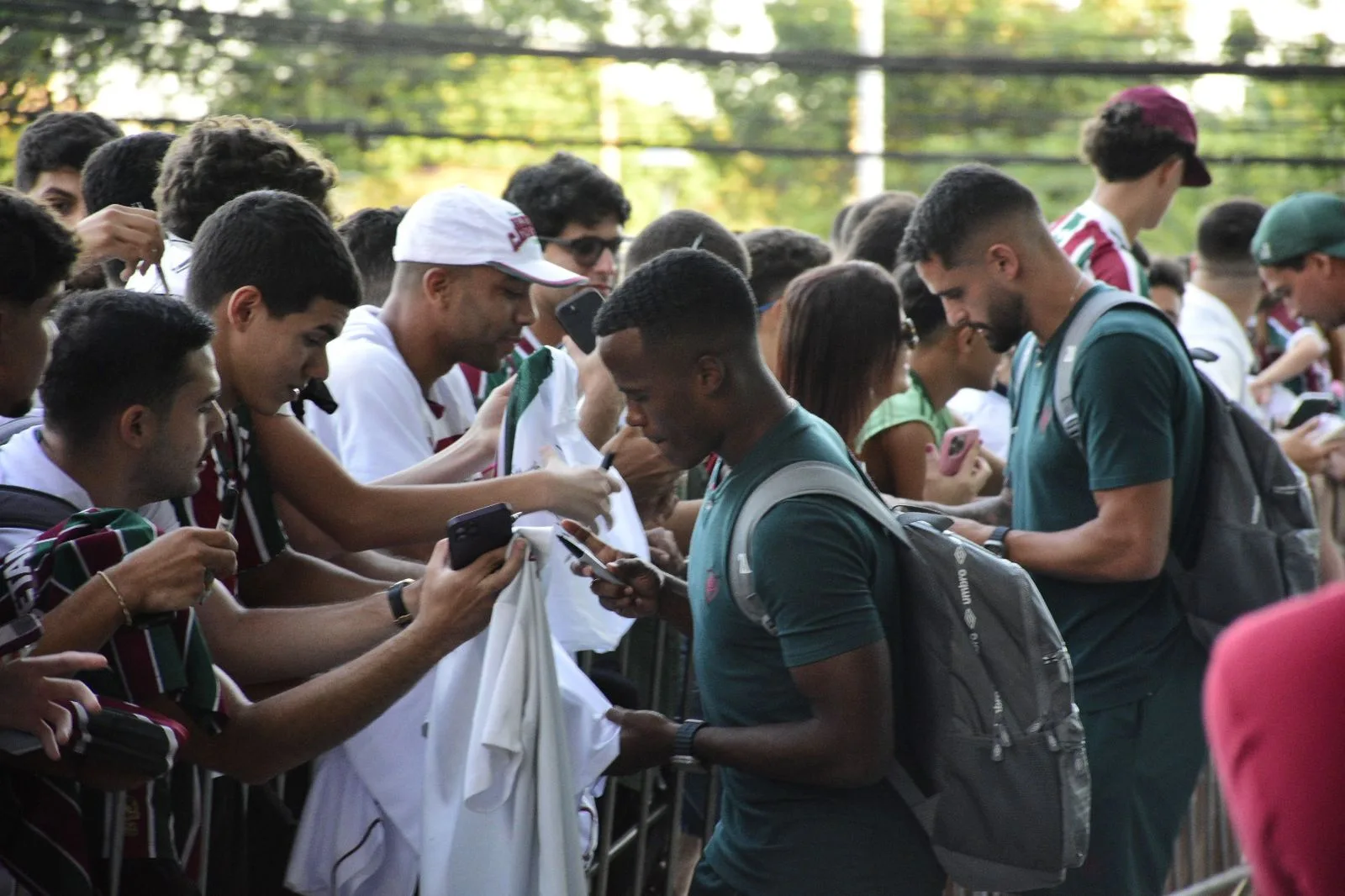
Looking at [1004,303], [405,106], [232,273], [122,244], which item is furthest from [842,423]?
[405,106]

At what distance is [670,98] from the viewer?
1955 cm

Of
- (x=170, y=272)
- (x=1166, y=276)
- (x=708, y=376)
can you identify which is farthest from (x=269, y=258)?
(x=1166, y=276)

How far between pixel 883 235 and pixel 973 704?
3.46 metres

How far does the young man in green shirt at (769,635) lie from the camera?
273 centimetres

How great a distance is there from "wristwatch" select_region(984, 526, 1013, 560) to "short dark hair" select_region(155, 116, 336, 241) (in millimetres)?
1925

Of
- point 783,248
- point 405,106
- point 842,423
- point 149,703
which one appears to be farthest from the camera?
point 405,106

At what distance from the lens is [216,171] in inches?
151

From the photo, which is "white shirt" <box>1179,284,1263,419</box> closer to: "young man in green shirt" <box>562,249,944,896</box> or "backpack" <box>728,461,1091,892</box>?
"backpack" <box>728,461,1091,892</box>

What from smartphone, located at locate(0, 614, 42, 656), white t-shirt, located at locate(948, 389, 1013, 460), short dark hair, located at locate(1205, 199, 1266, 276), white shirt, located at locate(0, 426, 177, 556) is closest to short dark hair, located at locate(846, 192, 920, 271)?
white t-shirt, located at locate(948, 389, 1013, 460)

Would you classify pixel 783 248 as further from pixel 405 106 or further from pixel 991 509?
pixel 405 106

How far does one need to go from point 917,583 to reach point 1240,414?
61.1 inches

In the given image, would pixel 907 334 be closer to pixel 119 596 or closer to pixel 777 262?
pixel 777 262

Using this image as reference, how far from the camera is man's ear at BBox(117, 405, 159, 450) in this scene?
107 inches

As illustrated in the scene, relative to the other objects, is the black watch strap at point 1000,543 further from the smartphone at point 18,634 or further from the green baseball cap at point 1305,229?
the green baseball cap at point 1305,229
